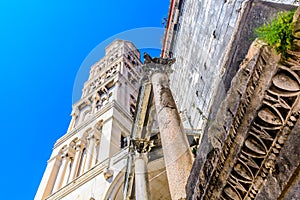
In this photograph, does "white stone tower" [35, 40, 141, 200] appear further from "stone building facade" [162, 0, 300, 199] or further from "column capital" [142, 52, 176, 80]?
"stone building facade" [162, 0, 300, 199]

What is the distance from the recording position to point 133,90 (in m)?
23.6

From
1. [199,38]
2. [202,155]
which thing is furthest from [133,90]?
[202,155]

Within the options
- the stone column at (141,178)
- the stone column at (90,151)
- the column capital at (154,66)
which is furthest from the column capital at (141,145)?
the stone column at (90,151)

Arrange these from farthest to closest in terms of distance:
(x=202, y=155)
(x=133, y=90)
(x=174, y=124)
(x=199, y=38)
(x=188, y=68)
Result: (x=133, y=90)
(x=188, y=68)
(x=199, y=38)
(x=174, y=124)
(x=202, y=155)

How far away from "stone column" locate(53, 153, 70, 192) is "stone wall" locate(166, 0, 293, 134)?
6898 mm

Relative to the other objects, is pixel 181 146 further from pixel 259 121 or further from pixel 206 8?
pixel 206 8

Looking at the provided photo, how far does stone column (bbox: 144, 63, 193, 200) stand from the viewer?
13.8ft

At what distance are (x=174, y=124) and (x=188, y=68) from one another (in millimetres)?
4717

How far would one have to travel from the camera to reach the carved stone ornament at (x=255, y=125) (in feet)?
6.44

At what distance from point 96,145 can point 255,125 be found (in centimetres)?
1377

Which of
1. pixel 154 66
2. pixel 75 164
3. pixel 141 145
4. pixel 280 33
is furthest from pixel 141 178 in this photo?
pixel 75 164

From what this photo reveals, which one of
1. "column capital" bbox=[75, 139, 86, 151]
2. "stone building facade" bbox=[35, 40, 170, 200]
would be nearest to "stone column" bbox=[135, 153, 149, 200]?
"stone building facade" bbox=[35, 40, 170, 200]

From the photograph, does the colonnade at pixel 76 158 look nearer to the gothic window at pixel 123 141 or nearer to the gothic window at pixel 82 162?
the gothic window at pixel 82 162

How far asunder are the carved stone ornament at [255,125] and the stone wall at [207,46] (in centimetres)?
40
